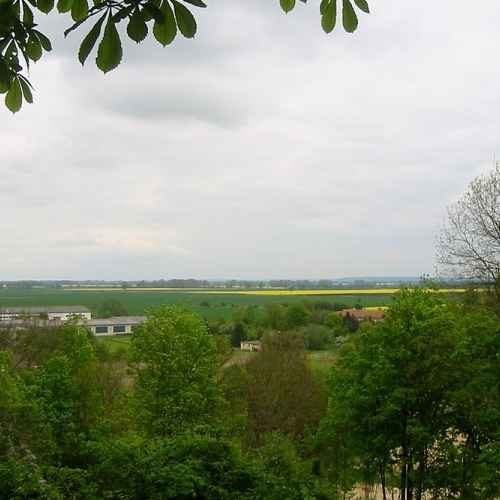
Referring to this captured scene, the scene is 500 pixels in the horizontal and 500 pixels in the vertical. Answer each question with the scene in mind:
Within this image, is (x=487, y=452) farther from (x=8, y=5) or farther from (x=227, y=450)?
(x=8, y=5)

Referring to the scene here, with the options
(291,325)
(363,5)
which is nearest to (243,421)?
(363,5)

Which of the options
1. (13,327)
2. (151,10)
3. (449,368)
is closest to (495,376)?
(449,368)

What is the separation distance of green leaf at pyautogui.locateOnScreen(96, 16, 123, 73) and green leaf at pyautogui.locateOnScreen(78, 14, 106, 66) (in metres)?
0.02

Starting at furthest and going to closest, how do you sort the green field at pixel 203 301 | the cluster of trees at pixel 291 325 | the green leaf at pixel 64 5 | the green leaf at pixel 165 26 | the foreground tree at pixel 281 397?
the green field at pixel 203 301
the cluster of trees at pixel 291 325
the foreground tree at pixel 281 397
the green leaf at pixel 64 5
the green leaf at pixel 165 26

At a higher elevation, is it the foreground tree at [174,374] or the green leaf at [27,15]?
the green leaf at [27,15]

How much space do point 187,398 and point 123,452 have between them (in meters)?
7.05

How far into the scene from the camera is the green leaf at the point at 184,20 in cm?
188

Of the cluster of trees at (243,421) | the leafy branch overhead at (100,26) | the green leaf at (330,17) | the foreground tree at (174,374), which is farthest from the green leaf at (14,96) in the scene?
the foreground tree at (174,374)

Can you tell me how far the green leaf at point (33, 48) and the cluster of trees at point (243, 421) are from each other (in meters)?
9.48

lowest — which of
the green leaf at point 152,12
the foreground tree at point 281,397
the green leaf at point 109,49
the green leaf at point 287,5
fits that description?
the foreground tree at point 281,397

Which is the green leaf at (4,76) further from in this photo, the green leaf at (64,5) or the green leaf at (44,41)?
the green leaf at (64,5)

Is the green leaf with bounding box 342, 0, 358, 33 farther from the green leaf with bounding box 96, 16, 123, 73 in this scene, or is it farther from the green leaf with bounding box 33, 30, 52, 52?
the green leaf with bounding box 33, 30, 52, 52

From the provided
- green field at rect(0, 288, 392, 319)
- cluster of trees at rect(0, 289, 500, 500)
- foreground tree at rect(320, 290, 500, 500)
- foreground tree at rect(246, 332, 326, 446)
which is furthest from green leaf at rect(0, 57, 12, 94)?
green field at rect(0, 288, 392, 319)

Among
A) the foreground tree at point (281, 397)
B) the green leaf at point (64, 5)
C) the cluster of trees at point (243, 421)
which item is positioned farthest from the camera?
the foreground tree at point (281, 397)
